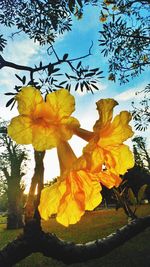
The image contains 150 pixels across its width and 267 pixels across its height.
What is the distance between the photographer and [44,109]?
0.67m

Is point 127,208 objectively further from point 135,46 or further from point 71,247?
point 135,46

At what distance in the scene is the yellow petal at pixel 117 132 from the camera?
30.1 inches

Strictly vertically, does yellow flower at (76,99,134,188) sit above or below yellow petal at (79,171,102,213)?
above

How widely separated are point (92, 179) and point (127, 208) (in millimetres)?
957

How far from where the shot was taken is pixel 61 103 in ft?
2.14

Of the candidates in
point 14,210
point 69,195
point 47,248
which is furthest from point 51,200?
point 14,210

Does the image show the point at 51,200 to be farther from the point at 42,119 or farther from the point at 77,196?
the point at 42,119

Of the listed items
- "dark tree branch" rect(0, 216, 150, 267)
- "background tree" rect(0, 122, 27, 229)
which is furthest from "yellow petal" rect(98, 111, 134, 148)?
"background tree" rect(0, 122, 27, 229)

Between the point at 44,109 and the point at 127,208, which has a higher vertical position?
the point at 44,109

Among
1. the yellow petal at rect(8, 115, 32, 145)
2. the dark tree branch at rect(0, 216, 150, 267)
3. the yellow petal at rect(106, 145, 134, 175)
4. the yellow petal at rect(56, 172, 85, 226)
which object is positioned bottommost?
the dark tree branch at rect(0, 216, 150, 267)

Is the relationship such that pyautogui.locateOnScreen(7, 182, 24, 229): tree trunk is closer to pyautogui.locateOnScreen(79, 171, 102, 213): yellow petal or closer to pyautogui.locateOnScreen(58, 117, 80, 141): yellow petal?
pyautogui.locateOnScreen(79, 171, 102, 213): yellow petal

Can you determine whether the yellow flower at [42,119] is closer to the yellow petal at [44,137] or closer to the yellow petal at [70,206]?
the yellow petal at [44,137]

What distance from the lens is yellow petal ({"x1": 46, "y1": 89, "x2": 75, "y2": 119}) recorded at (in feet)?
2.14

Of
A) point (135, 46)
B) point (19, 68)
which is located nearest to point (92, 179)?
point (19, 68)
